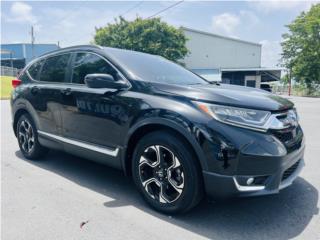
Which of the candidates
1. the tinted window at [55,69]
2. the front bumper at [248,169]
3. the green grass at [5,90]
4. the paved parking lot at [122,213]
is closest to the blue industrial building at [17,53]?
the green grass at [5,90]

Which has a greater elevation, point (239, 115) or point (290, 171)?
point (239, 115)

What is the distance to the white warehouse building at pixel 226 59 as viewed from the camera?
4077 centimetres

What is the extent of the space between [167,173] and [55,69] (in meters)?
2.55

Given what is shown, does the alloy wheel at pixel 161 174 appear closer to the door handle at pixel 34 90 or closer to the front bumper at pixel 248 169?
the front bumper at pixel 248 169

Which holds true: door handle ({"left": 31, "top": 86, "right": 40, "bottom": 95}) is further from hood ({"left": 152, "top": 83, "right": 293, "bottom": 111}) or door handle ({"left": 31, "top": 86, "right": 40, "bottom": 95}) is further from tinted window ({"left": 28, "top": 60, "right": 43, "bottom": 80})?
hood ({"left": 152, "top": 83, "right": 293, "bottom": 111})

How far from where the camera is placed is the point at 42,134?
4.43 meters

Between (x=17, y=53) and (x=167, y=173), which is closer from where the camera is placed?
(x=167, y=173)

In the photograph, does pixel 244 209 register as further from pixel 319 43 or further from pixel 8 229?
pixel 319 43

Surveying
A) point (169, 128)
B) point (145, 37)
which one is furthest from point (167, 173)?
point (145, 37)

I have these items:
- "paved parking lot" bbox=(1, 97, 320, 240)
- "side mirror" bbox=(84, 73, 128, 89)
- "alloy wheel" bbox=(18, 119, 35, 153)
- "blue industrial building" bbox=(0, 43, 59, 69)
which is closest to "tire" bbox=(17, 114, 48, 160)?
"alloy wheel" bbox=(18, 119, 35, 153)

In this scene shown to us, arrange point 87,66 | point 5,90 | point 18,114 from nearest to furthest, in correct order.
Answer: point 87,66 < point 18,114 < point 5,90

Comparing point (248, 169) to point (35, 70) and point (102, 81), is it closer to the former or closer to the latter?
point (102, 81)

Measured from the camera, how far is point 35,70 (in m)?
4.83

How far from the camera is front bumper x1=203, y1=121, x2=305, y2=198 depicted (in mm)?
2557
